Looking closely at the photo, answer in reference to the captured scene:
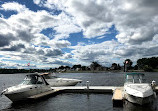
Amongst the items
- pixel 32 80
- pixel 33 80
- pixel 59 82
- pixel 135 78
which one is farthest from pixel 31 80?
pixel 135 78

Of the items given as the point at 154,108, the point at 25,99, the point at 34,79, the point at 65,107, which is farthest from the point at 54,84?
the point at 154,108

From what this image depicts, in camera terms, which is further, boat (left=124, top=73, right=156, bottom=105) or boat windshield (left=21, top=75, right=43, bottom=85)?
boat windshield (left=21, top=75, right=43, bottom=85)

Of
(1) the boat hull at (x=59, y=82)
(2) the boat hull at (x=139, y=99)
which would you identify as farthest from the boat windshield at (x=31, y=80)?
(2) the boat hull at (x=139, y=99)

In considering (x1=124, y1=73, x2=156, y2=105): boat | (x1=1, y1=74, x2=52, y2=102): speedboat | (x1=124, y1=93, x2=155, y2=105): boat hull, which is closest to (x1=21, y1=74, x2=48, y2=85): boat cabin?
(x1=1, y1=74, x2=52, y2=102): speedboat

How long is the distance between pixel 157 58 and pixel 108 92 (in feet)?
632

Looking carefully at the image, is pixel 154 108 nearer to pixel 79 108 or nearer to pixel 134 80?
pixel 134 80

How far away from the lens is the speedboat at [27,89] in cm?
1714

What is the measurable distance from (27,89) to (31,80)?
1.79 m

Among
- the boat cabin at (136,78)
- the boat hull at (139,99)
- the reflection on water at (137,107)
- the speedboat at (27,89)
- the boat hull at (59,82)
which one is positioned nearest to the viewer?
the boat hull at (139,99)

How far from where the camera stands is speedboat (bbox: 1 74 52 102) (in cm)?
1714

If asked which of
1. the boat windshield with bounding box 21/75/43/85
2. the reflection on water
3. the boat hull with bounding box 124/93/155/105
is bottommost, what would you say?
the reflection on water

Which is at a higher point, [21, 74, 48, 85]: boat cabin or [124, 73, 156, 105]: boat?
[21, 74, 48, 85]: boat cabin

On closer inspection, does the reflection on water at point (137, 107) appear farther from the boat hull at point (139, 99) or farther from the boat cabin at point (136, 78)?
the boat cabin at point (136, 78)

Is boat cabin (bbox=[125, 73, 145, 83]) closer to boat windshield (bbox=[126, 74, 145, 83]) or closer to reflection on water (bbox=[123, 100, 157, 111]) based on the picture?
boat windshield (bbox=[126, 74, 145, 83])
